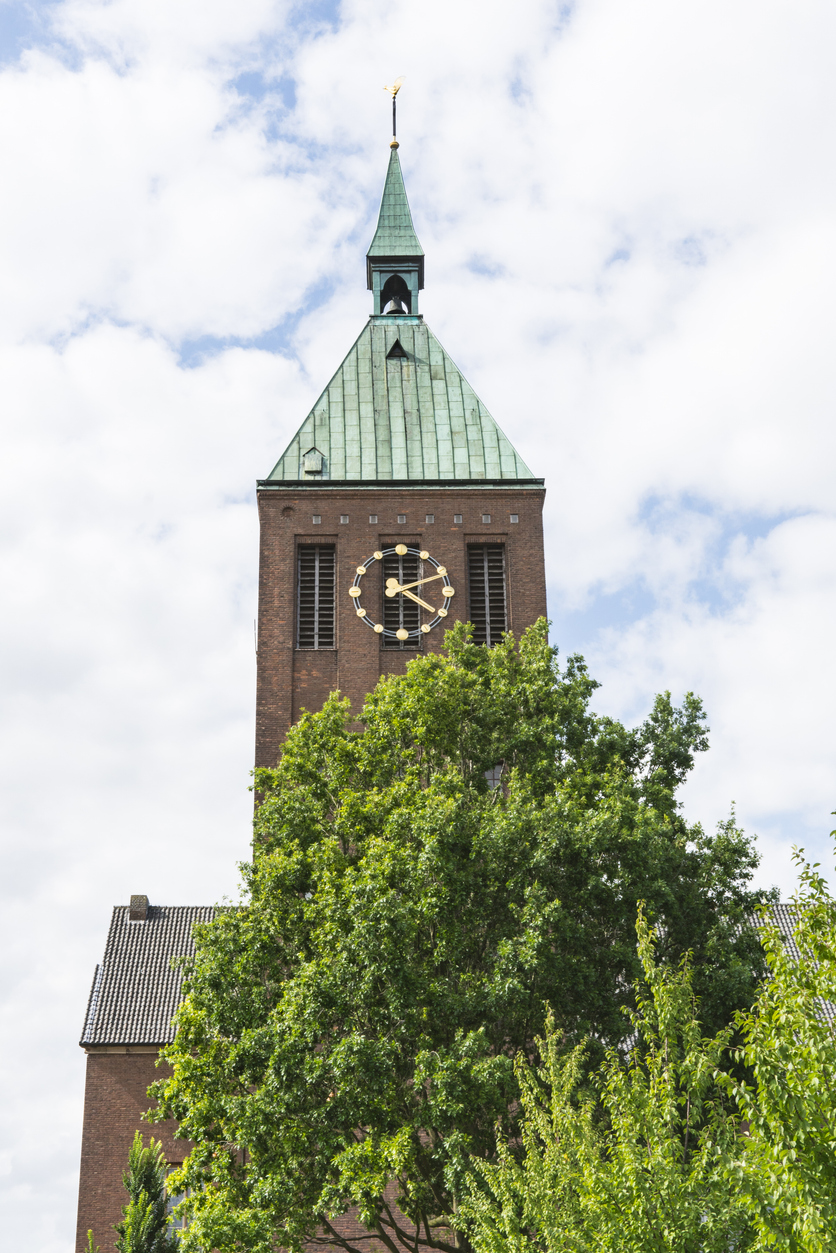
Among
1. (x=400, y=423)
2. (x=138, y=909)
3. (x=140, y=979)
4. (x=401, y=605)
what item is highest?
(x=400, y=423)

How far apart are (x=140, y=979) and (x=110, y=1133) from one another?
4.23m

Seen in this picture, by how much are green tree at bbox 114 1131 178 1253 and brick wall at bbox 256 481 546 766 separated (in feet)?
31.2

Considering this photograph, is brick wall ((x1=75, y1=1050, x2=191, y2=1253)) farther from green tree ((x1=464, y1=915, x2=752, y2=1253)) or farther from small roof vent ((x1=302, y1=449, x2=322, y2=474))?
green tree ((x1=464, y1=915, x2=752, y2=1253))

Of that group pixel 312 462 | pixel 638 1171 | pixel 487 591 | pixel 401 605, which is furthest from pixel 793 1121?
pixel 312 462

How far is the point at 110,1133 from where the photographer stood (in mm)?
36219

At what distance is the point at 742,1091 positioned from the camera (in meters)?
11.2

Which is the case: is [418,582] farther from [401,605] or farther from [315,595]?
[315,595]

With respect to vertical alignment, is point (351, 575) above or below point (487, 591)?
above

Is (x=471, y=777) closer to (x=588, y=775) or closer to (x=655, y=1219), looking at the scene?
(x=588, y=775)

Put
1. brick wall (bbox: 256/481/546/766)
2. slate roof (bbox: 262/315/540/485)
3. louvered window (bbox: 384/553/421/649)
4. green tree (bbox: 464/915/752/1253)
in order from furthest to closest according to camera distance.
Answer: slate roof (bbox: 262/315/540/485), louvered window (bbox: 384/553/421/649), brick wall (bbox: 256/481/546/766), green tree (bbox: 464/915/752/1253)

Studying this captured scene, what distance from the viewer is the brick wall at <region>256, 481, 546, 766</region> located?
115ft

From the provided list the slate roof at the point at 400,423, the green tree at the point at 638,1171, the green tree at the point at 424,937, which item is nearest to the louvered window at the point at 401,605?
the slate roof at the point at 400,423

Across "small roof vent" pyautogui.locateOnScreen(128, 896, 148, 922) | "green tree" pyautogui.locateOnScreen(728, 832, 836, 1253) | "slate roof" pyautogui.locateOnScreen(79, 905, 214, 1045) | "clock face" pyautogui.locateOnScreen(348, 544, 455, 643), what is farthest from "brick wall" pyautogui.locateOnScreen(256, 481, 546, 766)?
"green tree" pyautogui.locateOnScreen(728, 832, 836, 1253)

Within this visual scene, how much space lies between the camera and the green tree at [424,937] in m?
21.6
